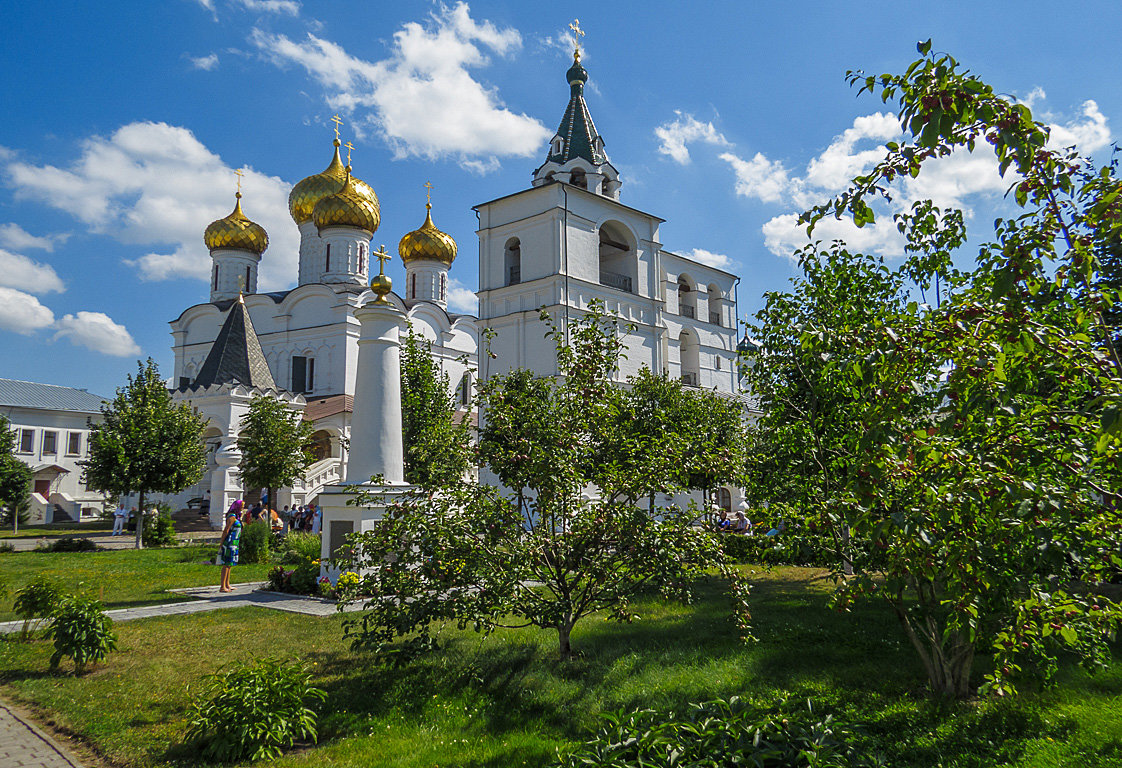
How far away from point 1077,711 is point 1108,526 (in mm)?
2967

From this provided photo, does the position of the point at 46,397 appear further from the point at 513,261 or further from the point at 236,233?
the point at 513,261

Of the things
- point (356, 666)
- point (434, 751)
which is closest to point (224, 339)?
point (356, 666)

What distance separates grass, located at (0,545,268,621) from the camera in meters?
11.1

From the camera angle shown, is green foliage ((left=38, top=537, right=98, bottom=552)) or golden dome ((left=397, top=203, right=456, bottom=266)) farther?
golden dome ((left=397, top=203, right=456, bottom=266))

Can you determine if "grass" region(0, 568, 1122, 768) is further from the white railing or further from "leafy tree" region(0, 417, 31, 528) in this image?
"leafy tree" region(0, 417, 31, 528)

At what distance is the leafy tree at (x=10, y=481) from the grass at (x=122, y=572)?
1353 centimetres

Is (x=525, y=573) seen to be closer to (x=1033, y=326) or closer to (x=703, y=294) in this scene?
(x=1033, y=326)

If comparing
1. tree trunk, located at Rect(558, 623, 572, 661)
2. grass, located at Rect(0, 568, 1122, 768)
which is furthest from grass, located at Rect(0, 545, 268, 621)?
tree trunk, located at Rect(558, 623, 572, 661)

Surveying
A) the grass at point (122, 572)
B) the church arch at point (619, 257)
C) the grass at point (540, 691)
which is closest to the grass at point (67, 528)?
the grass at point (122, 572)

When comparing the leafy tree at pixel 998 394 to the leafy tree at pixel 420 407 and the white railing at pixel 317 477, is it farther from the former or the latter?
the white railing at pixel 317 477

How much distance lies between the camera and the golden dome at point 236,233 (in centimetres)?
4225

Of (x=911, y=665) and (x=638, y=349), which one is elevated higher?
(x=638, y=349)

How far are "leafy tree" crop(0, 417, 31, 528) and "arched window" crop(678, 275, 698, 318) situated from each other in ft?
105

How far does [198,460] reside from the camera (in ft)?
68.9
